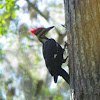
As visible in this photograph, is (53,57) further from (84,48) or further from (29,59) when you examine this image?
(29,59)

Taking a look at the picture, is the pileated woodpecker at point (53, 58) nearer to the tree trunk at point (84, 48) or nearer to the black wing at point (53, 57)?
the black wing at point (53, 57)

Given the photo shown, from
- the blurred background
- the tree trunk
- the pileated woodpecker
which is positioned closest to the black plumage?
the pileated woodpecker

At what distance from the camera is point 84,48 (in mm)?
2217

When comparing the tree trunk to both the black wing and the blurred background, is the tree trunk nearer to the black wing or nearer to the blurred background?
the black wing

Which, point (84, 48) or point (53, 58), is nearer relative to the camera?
point (84, 48)

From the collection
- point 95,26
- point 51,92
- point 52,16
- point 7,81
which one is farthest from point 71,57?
point 7,81

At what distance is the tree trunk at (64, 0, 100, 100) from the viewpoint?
6.84ft

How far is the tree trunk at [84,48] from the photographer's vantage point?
2084 mm

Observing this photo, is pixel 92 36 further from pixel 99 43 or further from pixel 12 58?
pixel 12 58

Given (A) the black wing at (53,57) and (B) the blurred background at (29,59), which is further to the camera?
(B) the blurred background at (29,59)

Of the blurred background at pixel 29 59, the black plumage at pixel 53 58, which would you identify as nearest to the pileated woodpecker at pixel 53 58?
the black plumage at pixel 53 58

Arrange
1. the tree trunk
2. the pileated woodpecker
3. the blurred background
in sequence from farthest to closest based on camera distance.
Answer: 1. the blurred background
2. the pileated woodpecker
3. the tree trunk

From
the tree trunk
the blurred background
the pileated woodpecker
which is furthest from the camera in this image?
the blurred background

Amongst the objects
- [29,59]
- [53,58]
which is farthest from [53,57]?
[29,59]
